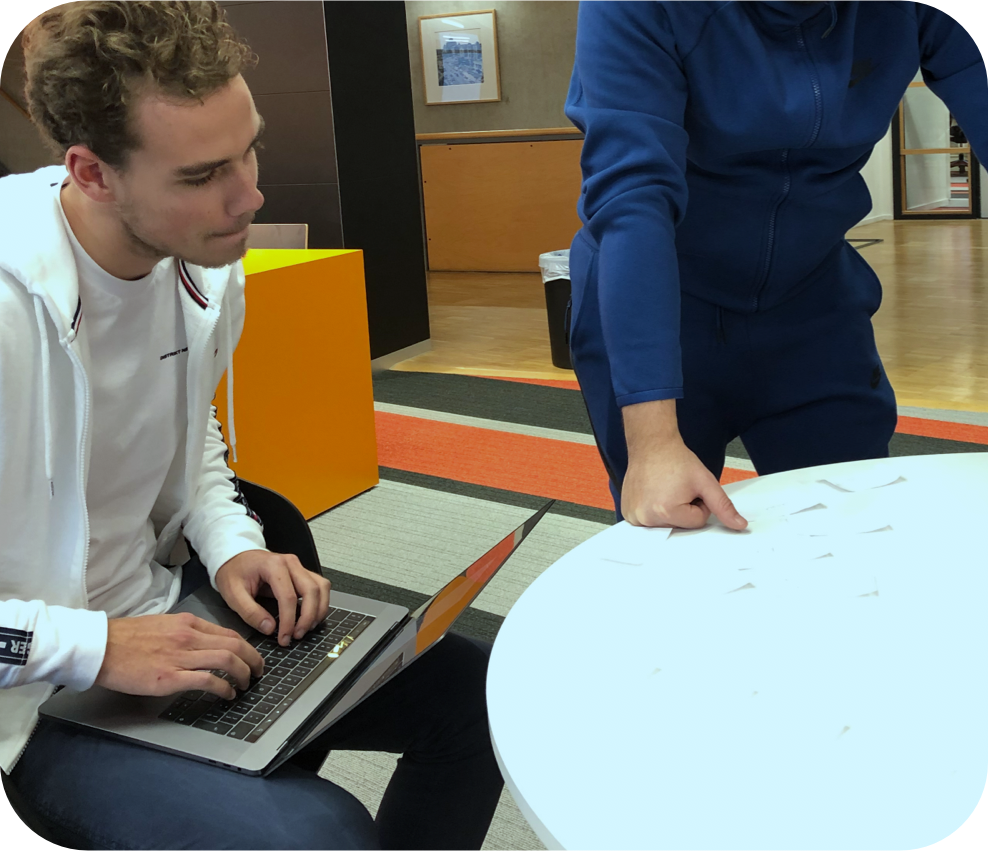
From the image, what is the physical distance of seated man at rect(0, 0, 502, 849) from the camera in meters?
0.90

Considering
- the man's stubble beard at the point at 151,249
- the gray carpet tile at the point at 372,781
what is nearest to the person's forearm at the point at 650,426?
the man's stubble beard at the point at 151,249

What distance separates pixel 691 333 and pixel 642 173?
9.8 inches

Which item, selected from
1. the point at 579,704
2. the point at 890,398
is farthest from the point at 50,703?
the point at 890,398

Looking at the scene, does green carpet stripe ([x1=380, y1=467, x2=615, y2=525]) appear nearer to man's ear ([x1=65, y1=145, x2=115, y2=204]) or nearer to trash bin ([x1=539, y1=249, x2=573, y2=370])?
trash bin ([x1=539, y1=249, x2=573, y2=370])

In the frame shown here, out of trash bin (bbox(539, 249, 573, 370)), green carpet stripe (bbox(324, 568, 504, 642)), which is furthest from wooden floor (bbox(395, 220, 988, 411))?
green carpet stripe (bbox(324, 568, 504, 642))

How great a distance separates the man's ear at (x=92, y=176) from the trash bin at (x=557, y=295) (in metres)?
3.38

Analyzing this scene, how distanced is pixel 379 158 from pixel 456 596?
4099mm

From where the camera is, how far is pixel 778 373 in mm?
1286

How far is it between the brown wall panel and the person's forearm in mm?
6526

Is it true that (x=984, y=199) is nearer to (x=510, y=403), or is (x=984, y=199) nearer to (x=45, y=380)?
(x=510, y=403)

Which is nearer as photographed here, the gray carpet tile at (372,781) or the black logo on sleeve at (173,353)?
the black logo on sleeve at (173,353)

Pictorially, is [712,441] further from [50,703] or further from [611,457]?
[50,703]

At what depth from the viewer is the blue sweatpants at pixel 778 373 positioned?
4.15 feet

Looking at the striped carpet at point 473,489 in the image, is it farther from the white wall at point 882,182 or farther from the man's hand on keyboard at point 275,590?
the white wall at point 882,182
